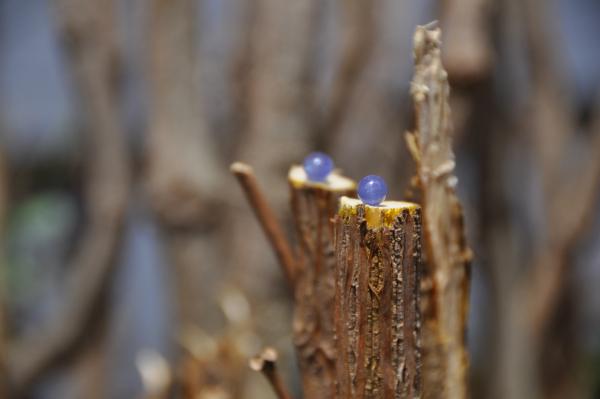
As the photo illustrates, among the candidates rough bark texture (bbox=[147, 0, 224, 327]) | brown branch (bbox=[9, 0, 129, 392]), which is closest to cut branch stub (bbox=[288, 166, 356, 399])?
rough bark texture (bbox=[147, 0, 224, 327])

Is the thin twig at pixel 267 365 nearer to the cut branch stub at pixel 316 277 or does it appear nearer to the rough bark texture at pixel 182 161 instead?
the cut branch stub at pixel 316 277

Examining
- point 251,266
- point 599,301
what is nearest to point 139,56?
point 251,266

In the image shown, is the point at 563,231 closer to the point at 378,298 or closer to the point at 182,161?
the point at 182,161

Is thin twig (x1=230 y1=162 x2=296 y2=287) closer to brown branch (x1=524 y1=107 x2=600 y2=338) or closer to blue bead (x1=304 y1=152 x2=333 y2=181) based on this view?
blue bead (x1=304 y1=152 x2=333 y2=181)

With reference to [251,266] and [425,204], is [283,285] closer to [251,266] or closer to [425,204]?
[251,266]

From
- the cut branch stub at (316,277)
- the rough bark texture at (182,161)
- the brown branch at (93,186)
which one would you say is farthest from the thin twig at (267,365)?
the brown branch at (93,186)

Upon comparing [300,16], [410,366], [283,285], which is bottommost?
[283,285]
